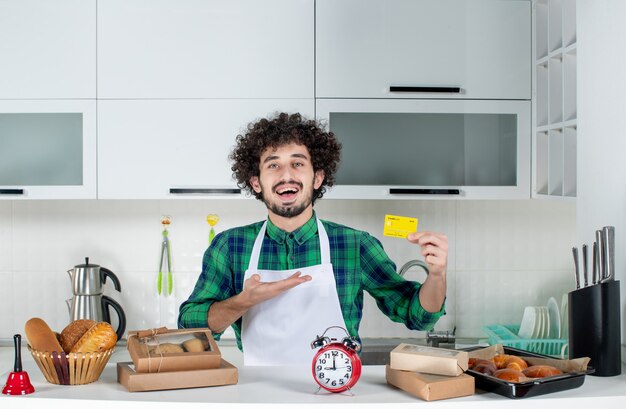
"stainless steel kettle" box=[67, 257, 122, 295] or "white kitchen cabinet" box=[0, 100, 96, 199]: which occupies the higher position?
"white kitchen cabinet" box=[0, 100, 96, 199]

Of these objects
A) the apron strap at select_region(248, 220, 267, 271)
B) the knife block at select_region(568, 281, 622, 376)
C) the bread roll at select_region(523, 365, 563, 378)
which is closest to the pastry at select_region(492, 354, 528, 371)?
the bread roll at select_region(523, 365, 563, 378)

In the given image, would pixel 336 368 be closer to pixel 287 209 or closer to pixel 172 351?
pixel 172 351

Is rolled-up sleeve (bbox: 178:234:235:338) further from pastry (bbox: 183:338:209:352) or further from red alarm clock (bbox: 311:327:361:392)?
red alarm clock (bbox: 311:327:361:392)

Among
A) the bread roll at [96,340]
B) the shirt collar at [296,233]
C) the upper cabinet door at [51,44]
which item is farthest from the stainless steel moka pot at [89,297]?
the bread roll at [96,340]

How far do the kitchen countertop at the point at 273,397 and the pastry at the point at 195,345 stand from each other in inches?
3.6

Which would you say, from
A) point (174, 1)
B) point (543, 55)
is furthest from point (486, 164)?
point (174, 1)

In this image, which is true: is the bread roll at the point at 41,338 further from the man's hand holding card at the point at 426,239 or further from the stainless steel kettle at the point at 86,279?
the stainless steel kettle at the point at 86,279

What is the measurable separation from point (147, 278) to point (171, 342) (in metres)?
1.61

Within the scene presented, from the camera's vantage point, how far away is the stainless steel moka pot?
9.96 feet

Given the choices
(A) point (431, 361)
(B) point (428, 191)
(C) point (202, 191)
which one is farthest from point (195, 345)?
(B) point (428, 191)

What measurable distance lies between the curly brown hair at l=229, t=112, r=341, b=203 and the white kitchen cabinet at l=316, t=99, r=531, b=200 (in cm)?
46

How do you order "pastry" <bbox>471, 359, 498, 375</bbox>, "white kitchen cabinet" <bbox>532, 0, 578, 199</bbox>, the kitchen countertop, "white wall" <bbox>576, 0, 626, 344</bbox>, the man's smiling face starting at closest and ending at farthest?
the kitchen countertop < "pastry" <bbox>471, 359, 498, 375</bbox> < "white wall" <bbox>576, 0, 626, 344</bbox> < the man's smiling face < "white kitchen cabinet" <bbox>532, 0, 578, 199</bbox>

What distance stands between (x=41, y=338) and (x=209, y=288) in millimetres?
678

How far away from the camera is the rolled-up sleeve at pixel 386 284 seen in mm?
2248
